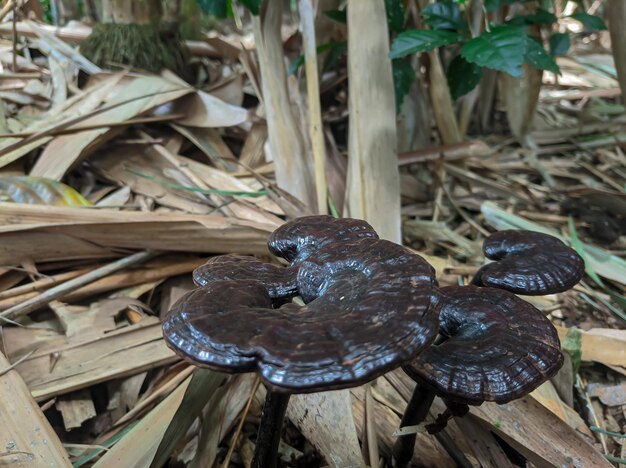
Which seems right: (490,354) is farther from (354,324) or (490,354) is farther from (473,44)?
(473,44)

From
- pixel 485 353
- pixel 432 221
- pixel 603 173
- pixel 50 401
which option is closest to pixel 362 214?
pixel 432 221

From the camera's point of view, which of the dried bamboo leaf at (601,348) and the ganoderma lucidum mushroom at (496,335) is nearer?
the ganoderma lucidum mushroom at (496,335)

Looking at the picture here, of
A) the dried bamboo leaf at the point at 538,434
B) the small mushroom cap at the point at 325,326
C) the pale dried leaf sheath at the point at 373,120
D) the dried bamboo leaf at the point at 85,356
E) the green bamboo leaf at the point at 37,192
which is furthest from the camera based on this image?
the green bamboo leaf at the point at 37,192

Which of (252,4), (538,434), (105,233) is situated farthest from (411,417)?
(252,4)

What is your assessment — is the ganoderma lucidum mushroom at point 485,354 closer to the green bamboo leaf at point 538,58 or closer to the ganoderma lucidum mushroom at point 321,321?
the ganoderma lucidum mushroom at point 321,321

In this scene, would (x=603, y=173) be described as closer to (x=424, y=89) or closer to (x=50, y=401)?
(x=424, y=89)

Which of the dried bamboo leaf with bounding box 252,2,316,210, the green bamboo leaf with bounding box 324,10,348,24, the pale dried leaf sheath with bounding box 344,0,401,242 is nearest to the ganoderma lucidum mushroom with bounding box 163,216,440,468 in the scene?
the pale dried leaf sheath with bounding box 344,0,401,242

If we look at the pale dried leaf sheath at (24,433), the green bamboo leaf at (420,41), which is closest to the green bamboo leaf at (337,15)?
the green bamboo leaf at (420,41)
